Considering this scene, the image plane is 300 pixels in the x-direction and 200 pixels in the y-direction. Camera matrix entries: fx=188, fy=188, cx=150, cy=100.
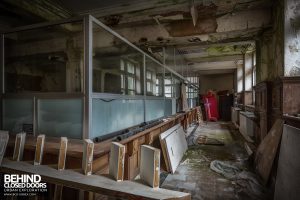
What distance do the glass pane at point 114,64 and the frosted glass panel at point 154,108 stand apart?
0.46 m

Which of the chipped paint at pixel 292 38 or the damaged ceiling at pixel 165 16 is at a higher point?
the damaged ceiling at pixel 165 16

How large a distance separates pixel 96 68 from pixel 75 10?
252 centimetres

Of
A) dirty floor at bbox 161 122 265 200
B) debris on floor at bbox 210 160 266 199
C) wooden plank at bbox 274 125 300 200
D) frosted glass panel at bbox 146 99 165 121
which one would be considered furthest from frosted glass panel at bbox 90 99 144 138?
wooden plank at bbox 274 125 300 200

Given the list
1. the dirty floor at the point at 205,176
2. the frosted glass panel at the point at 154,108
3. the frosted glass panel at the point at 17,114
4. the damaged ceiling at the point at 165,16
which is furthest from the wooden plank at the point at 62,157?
the damaged ceiling at the point at 165,16

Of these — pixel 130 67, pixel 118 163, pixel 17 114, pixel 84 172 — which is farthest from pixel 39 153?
pixel 130 67

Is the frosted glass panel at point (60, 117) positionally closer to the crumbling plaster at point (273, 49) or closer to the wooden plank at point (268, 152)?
the wooden plank at point (268, 152)

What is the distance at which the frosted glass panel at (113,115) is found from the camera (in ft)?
6.57

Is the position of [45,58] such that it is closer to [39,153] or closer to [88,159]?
[39,153]

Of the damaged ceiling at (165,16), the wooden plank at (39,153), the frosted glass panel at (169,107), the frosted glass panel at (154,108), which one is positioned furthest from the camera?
the frosted glass panel at (169,107)

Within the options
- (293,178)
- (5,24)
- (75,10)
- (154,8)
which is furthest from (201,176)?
(5,24)

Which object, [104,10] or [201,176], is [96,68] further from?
[201,176]

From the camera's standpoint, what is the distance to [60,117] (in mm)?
2027

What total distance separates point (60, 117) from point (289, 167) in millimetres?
2673

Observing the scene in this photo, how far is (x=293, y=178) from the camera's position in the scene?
2.05 metres
